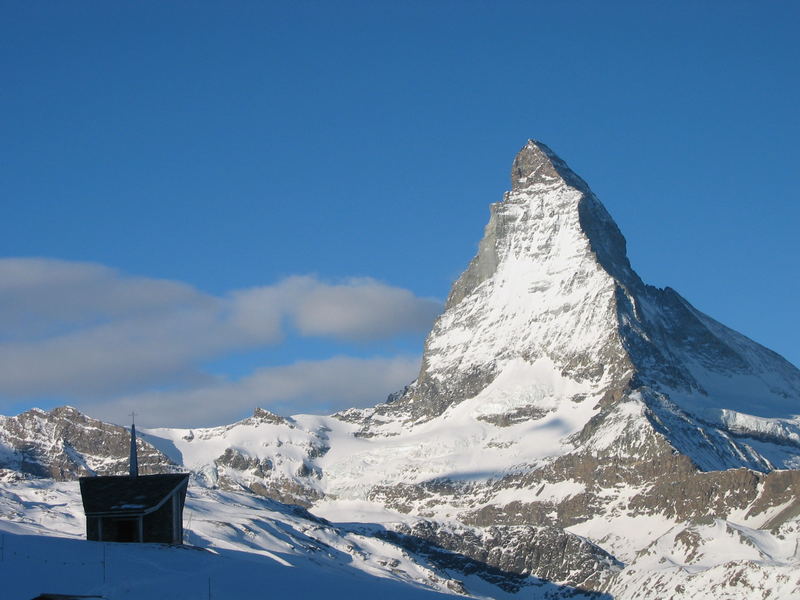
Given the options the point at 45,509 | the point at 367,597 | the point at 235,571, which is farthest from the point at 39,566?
the point at 45,509

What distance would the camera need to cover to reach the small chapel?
75750mm

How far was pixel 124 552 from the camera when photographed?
65750mm

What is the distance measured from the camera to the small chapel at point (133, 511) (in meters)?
75.8

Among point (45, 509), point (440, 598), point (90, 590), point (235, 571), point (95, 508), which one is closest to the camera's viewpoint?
point (90, 590)

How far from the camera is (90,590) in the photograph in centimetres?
5816

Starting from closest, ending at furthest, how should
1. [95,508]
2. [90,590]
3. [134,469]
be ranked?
[90,590], [95,508], [134,469]

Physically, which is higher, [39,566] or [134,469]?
[134,469]

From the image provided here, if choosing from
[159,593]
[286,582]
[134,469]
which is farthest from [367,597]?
[134,469]

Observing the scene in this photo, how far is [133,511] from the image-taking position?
7575 centimetres

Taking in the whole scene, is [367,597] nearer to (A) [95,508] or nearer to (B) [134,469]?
(A) [95,508]

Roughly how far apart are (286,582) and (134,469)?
2082 cm

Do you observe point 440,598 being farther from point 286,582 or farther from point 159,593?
point 159,593

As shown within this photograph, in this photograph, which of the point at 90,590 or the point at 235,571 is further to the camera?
the point at 235,571

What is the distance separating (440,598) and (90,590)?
18122 millimetres
